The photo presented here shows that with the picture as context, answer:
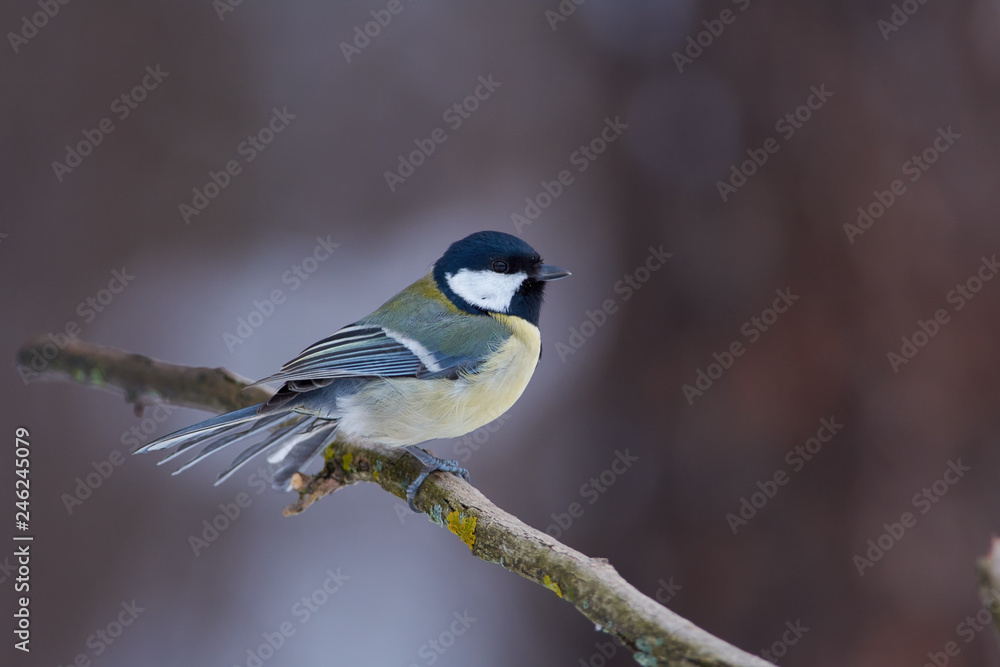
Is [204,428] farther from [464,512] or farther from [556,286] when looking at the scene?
[556,286]

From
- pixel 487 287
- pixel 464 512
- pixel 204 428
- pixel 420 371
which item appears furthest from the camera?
pixel 487 287

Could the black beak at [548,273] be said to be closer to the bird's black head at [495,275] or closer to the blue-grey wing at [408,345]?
the bird's black head at [495,275]

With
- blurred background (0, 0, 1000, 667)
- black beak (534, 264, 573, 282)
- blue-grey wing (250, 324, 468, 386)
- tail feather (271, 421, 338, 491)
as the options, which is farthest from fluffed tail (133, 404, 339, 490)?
blurred background (0, 0, 1000, 667)

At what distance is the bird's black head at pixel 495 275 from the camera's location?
1.82m

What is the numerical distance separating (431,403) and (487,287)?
35cm

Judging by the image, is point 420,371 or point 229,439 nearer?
point 229,439

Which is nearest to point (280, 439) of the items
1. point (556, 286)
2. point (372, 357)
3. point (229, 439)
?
point (229, 439)

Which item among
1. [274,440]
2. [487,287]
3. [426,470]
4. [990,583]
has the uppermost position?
[990,583]

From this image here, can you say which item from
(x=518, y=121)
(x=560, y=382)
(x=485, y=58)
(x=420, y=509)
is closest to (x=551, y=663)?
(x=560, y=382)

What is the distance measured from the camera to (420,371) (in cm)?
179

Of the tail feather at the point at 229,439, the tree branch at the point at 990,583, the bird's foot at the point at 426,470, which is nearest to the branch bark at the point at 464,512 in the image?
the bird's foot at the point at 426,470

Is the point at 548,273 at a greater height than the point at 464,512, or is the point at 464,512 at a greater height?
the point at 548,273

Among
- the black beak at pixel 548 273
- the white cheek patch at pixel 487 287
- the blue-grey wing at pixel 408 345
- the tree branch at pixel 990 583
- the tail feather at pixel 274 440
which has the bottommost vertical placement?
the tail feather at pixel 274 440

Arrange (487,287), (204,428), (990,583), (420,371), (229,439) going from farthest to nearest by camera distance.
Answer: (487,287) → (420,371) → (229,439) → (204,428) → (990,583)
